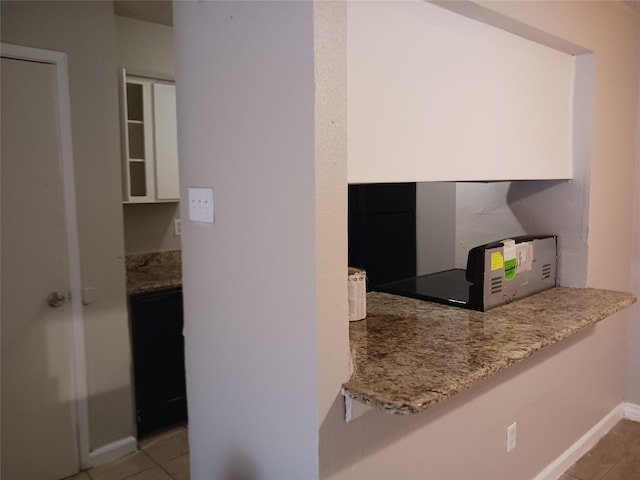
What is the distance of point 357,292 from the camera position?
71.2 inches

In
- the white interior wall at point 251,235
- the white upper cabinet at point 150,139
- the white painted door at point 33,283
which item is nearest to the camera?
the white interior wall at point 251,235

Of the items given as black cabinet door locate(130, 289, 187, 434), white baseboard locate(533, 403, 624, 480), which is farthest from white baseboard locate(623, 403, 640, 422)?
black cabinet door locate(130, 289, 187, 434)

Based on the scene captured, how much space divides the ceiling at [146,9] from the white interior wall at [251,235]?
1.32m

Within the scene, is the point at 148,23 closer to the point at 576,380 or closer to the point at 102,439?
the point at 102,439

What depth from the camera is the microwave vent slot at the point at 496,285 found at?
2.01 metres

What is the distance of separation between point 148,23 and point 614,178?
106 inches

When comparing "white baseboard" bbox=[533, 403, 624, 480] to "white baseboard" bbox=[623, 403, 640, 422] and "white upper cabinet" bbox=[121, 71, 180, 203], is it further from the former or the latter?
"white upper cabinet" bbox=[121, 71, 180, 203]

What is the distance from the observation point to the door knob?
7.92 feet

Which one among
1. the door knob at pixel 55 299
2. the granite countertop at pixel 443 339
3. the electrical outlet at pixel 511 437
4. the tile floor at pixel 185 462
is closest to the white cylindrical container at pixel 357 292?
the granite countertop at pixel 443 339

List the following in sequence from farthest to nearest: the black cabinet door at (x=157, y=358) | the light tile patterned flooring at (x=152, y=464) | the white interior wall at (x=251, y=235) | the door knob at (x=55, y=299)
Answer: the black cabinet door at (x=157, y=358)
the light tile patterned flooring at (x=152, y=464)
the door knob at (x=55, y=299)
the white interior wall at (x=251, y=235)

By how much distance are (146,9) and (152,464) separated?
2.40 metres

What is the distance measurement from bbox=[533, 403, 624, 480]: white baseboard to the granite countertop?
0.76 m

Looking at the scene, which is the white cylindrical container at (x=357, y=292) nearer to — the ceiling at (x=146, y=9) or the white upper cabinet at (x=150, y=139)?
the white upper cabinet at (x=150, y=139)

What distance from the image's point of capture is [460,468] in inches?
72.2
